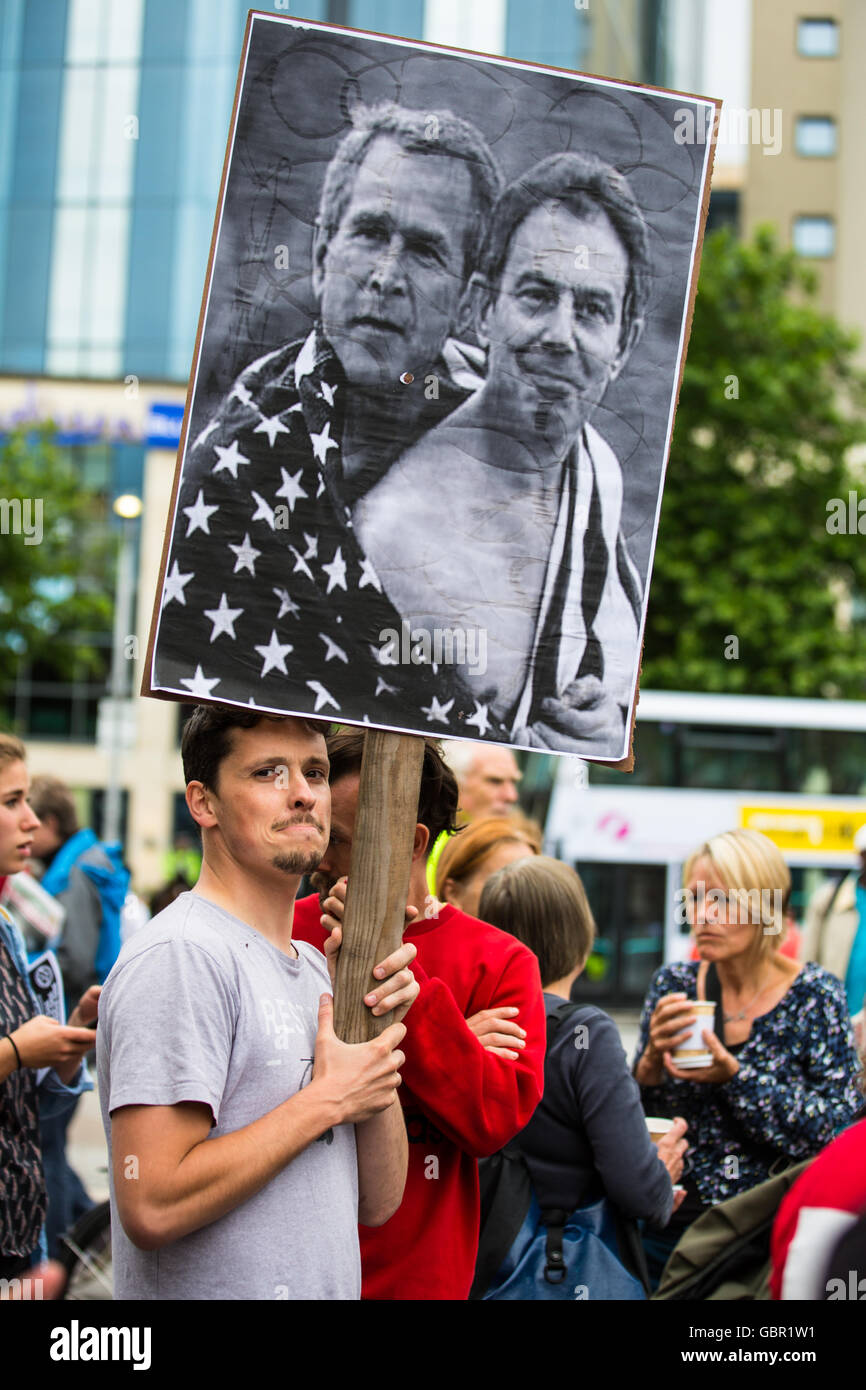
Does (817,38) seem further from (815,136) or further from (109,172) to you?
(109,172)

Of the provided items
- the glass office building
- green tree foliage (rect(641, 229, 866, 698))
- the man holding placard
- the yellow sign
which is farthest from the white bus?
the glass office building

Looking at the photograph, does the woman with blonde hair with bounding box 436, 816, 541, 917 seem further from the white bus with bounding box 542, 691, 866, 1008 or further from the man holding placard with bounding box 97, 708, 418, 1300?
the white bus with bounding box 542, 691, 866, 1008

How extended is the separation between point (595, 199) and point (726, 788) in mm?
15376

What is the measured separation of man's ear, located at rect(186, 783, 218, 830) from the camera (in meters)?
2.36

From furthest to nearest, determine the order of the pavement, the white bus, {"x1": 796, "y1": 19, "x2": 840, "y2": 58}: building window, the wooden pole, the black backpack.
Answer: {"x1": 796, "y1": 19, "x2": 840, "y2": 58}: building window < the white bus < the pavement < the black backpack < the wooden pole

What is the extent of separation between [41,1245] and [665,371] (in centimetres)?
246

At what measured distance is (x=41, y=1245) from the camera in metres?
3.43

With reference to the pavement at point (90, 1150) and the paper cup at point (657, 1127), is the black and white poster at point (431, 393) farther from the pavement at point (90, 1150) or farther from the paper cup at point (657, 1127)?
the pavement at point (90, 1150)

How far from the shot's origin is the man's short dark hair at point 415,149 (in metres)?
2.49

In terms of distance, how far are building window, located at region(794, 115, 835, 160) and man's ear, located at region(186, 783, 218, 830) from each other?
4117 cm

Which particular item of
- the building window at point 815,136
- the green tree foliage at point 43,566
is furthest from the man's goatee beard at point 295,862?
the building window at point 815,136

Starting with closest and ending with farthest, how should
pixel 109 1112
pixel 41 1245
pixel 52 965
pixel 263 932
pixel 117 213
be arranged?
pixel 109 1112
pixel 263 932
pixel 41 1245
pixel 52 965
pixel 117 213
